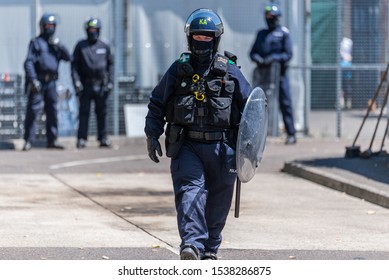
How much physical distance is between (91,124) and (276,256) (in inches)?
466

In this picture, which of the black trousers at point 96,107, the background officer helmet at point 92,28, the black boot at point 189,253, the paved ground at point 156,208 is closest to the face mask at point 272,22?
the paved ground at point 156,208

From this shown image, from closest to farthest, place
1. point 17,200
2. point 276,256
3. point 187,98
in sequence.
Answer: point 187,98 → point 276,256 → point 17,200

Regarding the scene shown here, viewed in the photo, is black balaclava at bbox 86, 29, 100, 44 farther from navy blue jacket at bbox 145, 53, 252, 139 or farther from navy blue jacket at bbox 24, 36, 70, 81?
navy blue jacket at bbox 145, 53, 252, 139

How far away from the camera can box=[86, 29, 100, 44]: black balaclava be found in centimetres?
1936

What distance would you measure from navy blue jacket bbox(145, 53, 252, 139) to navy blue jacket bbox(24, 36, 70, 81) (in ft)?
35.2

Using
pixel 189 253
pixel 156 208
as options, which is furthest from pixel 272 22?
pixel 189 253

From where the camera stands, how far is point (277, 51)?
19.9m

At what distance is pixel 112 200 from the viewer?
1343cm

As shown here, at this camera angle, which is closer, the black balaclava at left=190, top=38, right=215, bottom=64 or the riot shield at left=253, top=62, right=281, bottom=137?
the black balaclava at left=190, top=38, right=215, bottom=64

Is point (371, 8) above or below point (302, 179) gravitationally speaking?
above

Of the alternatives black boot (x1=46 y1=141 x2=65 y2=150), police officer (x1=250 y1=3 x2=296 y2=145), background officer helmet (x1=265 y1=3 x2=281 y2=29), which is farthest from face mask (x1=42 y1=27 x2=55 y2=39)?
background officer helmet (x1=265 y1=3 x2=281 y2=29)

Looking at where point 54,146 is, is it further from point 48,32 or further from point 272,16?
point 272,16
